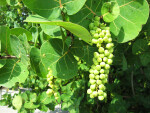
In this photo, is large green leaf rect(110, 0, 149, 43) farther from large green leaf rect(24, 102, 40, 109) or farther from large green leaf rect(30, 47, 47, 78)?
large green leaf rect(24, 102, 40, 109)

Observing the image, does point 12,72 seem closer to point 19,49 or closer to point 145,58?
point 19,49

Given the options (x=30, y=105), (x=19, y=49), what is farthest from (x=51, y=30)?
(x=30, y=105)

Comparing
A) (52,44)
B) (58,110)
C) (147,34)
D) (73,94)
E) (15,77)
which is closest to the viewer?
(52,44)

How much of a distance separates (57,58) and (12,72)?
11.7 inches

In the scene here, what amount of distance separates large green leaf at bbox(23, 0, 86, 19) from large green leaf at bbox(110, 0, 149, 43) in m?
0.20

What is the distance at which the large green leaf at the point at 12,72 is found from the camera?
82cm

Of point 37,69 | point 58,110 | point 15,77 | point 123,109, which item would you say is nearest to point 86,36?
point 37,69

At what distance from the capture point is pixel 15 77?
0.85m

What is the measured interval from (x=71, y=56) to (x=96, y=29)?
8.3 inches

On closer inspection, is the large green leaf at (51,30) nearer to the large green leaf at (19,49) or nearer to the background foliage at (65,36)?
the background foliage at (65,36)

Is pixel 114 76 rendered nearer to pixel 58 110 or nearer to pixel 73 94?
pixel 73 94

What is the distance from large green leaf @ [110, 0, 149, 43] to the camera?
0.70 m

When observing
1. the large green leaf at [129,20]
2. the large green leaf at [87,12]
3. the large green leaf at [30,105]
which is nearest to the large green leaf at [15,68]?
the large green leaf at [87,12]

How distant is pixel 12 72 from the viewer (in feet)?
2.82
